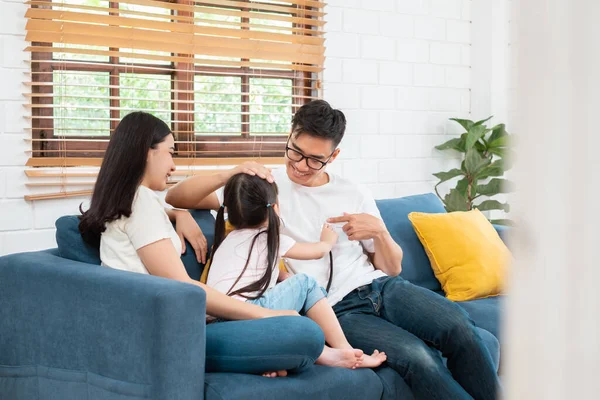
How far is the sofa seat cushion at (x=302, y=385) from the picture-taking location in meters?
1.84

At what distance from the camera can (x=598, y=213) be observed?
0.83 feet

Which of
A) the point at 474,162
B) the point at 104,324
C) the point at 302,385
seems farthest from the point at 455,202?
the point at 104,324

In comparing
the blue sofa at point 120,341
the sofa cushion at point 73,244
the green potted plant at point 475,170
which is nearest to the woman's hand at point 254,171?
the blue sofa at point 120,341

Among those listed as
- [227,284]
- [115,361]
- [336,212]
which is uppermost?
[336,212]

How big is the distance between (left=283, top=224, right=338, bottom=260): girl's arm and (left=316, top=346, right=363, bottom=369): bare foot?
0.36 metres

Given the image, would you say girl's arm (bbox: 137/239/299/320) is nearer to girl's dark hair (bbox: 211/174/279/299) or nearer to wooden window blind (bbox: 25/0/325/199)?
girl's dark hair (bbox: 211/174/279/299)

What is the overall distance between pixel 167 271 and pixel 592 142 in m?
1.86

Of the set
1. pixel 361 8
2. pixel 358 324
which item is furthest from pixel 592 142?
pixel 361 8

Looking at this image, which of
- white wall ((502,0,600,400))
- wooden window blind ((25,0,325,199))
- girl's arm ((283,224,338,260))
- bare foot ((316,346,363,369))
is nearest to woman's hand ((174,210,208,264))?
girl's arm ((283,224,338,260))

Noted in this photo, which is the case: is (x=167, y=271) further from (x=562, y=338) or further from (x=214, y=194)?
(x=562, y=338)

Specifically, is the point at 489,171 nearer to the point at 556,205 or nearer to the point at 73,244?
the point at 73,244

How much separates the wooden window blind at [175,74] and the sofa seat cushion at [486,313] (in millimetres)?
1194

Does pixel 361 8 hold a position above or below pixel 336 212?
above

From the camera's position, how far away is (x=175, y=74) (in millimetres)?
3322
